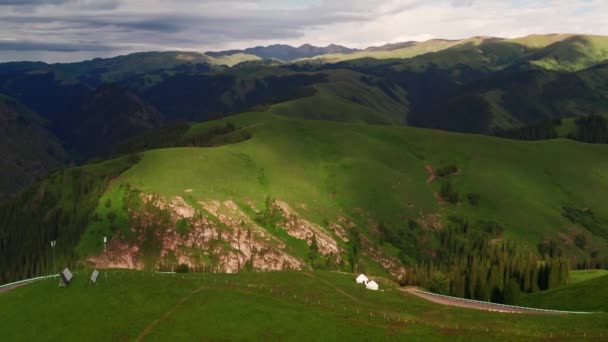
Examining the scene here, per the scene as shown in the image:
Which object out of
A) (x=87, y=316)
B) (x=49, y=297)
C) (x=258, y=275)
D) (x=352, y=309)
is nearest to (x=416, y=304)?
(x=352, y=309)

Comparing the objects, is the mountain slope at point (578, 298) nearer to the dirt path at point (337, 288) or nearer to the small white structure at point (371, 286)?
the small white structure at point (371, 286)

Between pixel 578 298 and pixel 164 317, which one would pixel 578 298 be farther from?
pixel 164 317

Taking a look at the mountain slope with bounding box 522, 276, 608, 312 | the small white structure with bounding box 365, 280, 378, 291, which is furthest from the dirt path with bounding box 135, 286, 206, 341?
the mountain slope with bounding box 522, 276, 608, 312

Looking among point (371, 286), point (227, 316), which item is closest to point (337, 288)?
point (371, 286)

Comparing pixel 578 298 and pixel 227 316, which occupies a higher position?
pixel 227 316

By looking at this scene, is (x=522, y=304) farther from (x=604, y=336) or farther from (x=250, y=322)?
(x=250, y=322)

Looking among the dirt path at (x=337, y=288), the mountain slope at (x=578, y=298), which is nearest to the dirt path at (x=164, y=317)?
the dirt path at (x=337, y=288)

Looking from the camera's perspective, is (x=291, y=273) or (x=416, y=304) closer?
(x=416, y=304)
